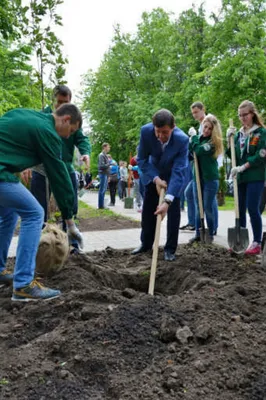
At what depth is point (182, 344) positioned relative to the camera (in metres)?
2.96

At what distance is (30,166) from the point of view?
13.0 ft

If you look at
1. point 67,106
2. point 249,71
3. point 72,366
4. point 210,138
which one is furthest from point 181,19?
point 72,366

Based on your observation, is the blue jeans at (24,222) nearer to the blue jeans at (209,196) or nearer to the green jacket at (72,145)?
the green jacket at (72,145)

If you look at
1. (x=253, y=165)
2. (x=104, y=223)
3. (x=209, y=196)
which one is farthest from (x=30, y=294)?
(x=104, y=223)

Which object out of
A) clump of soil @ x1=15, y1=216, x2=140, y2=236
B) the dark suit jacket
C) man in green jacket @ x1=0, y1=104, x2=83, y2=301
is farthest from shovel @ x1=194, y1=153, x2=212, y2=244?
man in green jacket @ x1=0, y1=104, x2=83, y2=301

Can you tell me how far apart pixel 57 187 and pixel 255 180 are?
3103 mm

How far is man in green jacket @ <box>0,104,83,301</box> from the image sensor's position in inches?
149

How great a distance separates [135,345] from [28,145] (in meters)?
1.84

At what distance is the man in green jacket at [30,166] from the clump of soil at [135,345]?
0.25 metres

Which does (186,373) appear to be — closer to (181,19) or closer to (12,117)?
(12,117)

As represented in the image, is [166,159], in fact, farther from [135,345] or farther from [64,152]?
[135,345]

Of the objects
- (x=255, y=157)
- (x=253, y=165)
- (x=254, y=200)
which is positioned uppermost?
(x=255, y=157)

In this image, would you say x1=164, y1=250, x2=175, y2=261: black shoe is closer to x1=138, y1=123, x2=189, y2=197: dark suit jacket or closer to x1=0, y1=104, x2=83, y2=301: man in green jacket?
x1=138, y1=123, x2=189, y2=197: dark suit jacket

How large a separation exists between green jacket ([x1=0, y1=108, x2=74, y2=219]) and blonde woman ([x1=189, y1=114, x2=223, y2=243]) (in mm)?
3327
